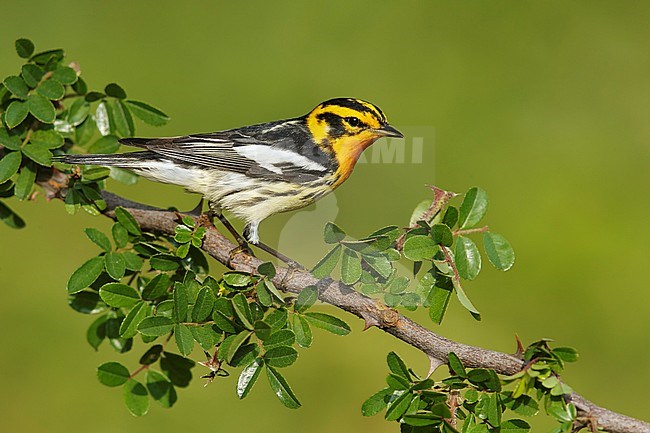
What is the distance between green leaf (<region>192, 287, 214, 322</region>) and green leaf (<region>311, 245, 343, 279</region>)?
0.15 m

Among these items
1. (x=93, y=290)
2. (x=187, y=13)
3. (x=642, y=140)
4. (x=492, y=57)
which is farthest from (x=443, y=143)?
(x=93, y=290)

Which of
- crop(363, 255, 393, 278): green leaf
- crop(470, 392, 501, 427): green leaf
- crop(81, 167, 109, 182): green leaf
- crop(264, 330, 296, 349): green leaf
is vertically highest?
crop(81, 167, 109, 182): green leaf

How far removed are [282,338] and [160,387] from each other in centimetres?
37

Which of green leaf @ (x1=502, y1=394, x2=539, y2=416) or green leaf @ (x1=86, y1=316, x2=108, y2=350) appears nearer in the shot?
green leaf @ (x1=502, y1=394, x2=539, y2=416)

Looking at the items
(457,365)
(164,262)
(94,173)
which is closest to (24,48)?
(94,173)

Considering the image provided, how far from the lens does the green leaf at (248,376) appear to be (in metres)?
1.08

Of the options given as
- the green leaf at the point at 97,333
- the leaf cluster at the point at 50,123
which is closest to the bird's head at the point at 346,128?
the leaf cluster at the point at 50,123

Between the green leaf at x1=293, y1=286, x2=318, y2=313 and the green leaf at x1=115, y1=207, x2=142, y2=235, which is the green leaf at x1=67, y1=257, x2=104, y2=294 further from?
the green leaf at x1=293, y1=286, x2=318, y2=313

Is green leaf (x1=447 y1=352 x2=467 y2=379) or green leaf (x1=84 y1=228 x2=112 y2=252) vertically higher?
green leaf (x1=84 y1=228 x2=112 y2=252)

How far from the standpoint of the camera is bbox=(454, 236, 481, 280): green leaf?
3.52ft

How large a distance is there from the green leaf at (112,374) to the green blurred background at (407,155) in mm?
433

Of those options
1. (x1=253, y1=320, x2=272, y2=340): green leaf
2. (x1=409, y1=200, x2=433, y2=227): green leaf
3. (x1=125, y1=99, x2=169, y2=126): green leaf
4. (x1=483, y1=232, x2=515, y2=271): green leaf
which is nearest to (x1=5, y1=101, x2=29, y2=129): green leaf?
(x1=125, y1=99, x2=169, y2=126): green leaf

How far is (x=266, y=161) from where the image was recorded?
158cm

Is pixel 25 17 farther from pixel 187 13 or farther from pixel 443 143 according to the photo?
pixel 443 143
